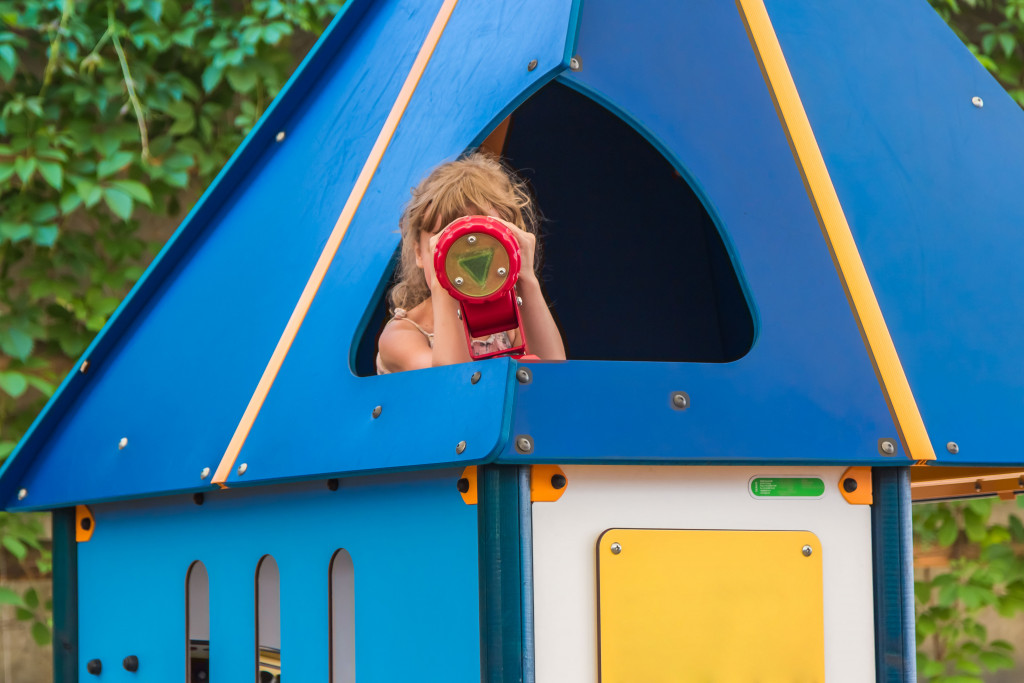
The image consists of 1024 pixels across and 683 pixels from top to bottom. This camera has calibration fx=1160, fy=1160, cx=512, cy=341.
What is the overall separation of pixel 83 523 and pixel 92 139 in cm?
120

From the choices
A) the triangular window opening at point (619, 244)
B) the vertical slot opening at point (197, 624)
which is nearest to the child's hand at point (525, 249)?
the vertical slot opening at point (197, 624)

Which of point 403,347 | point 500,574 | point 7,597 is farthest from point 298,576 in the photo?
point 7,597

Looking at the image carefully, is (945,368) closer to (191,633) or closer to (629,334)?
(629,334)

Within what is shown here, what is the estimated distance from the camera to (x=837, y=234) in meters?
1.37

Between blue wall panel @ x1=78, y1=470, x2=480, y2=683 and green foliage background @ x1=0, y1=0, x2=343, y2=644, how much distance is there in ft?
3.06

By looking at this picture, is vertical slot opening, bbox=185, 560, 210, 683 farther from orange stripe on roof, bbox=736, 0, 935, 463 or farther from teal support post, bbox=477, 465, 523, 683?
orange stripe on roof, bbox=736, 0, 935, 463

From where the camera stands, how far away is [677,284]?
232cm

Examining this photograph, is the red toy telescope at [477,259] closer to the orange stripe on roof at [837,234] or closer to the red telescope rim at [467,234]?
the red telescope rim at [467,234]

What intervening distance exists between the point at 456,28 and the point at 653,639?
2.95 ft

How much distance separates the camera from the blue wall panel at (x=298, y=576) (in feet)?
4.02

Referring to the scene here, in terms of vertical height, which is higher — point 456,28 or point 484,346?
point 456,28

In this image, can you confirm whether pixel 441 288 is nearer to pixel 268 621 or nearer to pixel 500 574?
pixel 500 574

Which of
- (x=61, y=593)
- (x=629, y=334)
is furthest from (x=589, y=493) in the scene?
(x=61, y=593)

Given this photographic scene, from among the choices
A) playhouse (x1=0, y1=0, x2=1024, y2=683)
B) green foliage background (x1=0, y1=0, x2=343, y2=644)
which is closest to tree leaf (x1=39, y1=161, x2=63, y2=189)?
green foliage background (x1=0, y1=0, x2=343, y2=644)
